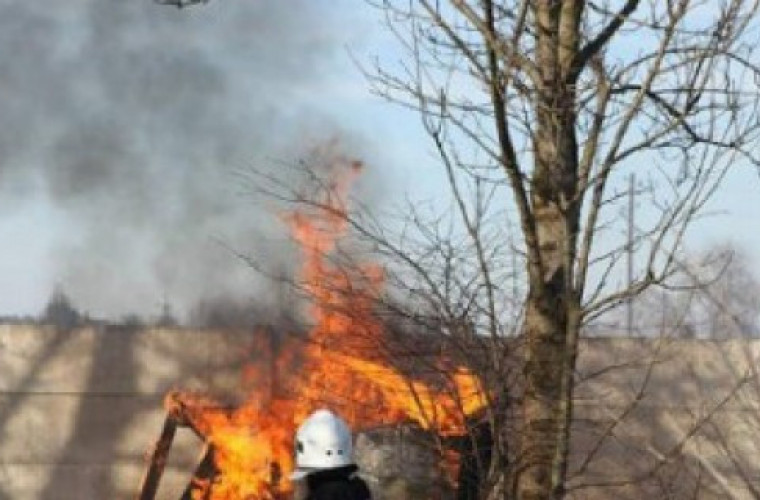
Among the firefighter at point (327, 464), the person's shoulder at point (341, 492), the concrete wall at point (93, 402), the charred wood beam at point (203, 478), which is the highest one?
the concrete wall at point (93, 402)

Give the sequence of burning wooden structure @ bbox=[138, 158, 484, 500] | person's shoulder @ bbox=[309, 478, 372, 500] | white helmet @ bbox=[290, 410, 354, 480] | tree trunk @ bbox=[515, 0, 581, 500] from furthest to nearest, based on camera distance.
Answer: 1. burning wooden structure @ bbox=[138, 158, 484, 500]
2. tree trunk @ bbox=[515, 0, 581, 500]
3. white helmet @ bbox=[290, 410, 354, 480]
4. person's shoulder @ bbox=[309, 478, 372, 500]

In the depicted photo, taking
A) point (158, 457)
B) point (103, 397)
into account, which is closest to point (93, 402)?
point (103, 397)

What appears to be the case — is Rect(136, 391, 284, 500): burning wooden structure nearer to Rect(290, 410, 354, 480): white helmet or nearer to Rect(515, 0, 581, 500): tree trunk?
Rect(515, 0, 581, 500): tree trunk

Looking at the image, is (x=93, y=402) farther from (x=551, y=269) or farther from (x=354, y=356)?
(x=551, y=269)

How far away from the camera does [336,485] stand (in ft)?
12.1

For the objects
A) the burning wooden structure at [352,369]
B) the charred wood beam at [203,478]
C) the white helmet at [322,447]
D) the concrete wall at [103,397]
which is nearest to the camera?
the white helmet at [322,447]

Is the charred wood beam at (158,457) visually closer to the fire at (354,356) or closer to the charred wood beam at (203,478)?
the charred wood beam at (203,478)

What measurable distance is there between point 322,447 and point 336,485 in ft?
0.60

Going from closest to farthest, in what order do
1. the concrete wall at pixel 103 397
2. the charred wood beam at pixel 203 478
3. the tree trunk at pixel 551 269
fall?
the tree trunk at pixel 551 269, the charred wood beam at pixel 203 478, the concrete wall at pixel 103 397

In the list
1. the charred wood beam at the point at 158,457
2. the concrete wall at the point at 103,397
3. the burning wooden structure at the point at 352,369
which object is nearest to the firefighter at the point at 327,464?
the burning wooden structure at the point at 352,369

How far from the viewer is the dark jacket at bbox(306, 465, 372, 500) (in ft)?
12.0

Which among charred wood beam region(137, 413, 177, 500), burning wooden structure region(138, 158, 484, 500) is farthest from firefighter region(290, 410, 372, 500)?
charred wood beam region(137, 413, 177, 500)

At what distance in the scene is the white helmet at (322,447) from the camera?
382 cm

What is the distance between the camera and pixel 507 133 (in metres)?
5.26
